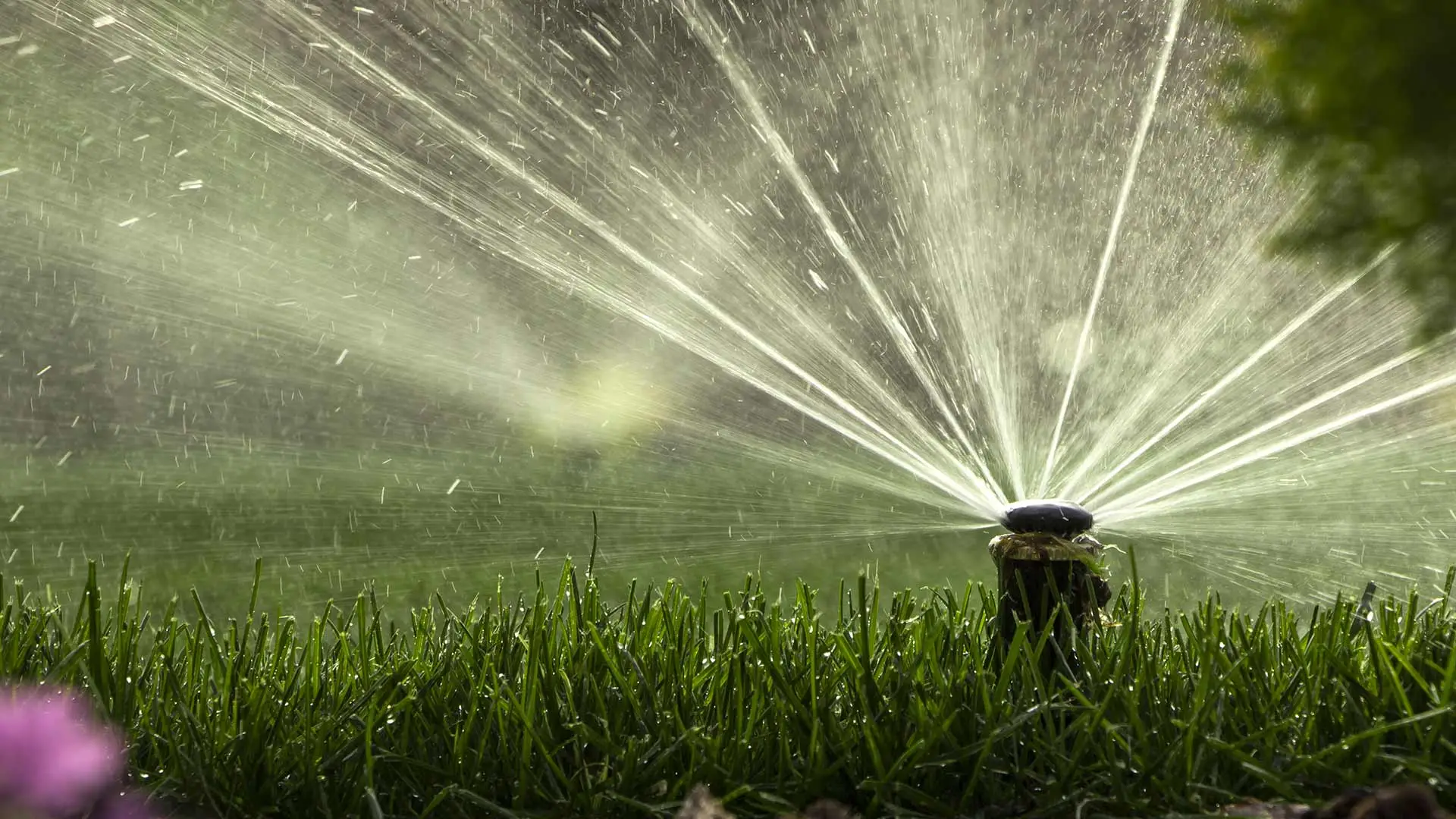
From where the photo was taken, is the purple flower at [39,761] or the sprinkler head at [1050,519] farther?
the sprinkler head at [1050,519]

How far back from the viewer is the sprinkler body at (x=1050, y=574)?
1.79 m

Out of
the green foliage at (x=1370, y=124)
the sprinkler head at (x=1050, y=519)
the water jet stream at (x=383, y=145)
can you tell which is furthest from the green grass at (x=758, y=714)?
the water jet stream at (x=383, y=145)

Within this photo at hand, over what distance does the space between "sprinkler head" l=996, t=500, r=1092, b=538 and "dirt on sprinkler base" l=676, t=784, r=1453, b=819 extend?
501mm

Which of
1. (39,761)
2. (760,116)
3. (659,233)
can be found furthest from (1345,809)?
(760,116)

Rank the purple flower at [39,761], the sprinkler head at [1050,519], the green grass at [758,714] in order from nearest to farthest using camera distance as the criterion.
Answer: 1. the purple flower at [39,761]
2. the green grass at [758,714]
3. the sprinkler head at [1050,519]

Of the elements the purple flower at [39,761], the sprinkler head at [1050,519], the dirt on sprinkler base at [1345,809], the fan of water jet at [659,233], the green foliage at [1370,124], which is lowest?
the dirt on sprinkler base at [1345,809]

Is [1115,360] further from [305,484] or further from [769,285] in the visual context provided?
[305,484]

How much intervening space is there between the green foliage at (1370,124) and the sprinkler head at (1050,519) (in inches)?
21.5

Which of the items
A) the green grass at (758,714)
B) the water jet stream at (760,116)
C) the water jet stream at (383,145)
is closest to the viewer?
the green grass at (758,714)

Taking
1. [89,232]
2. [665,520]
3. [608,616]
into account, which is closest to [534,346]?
[665,520]

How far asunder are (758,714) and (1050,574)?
0.52 meters

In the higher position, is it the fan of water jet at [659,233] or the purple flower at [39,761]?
the fan of water jet at [659,233]

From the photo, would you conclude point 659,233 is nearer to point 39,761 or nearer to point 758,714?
point 758,714

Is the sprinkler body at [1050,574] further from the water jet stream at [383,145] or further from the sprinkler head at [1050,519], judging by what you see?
the water jet stream at [383,145]
